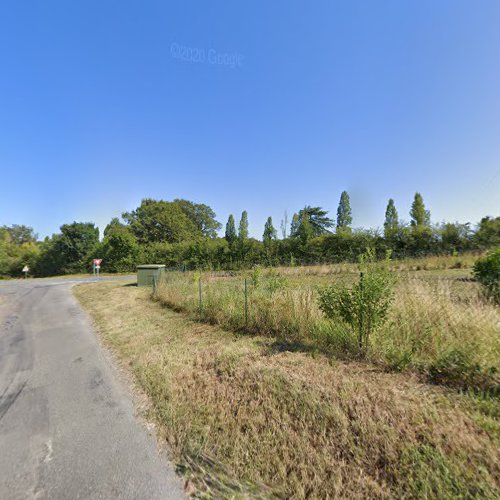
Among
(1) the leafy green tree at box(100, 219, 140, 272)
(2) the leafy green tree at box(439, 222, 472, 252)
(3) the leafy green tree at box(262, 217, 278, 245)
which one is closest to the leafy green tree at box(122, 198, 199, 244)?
(1) the leafy green tree at box(100, 219, 140, 272)

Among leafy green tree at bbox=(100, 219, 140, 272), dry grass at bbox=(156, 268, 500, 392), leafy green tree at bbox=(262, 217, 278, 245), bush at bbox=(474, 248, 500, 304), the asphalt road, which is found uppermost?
leafy green tree at bbox=(262, 217, 278, 245)

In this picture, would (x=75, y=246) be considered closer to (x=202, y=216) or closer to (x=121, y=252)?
(x=121, y=252)

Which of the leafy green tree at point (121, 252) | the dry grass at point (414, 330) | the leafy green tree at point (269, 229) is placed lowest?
the dry grass at point (414, 330)

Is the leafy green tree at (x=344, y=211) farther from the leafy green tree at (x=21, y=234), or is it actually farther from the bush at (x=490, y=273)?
the leafy green tree at (x=21, y=234)

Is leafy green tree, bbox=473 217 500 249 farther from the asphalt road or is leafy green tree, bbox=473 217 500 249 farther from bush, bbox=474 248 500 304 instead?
the asphalt road

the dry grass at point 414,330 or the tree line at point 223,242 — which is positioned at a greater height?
the tree line at point 223,242

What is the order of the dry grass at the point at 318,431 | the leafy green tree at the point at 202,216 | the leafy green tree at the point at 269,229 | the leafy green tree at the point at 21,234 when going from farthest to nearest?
the leafy green tree at the point at 21,234
the leafy green tree at the point at 202,216
the leafy green tree at the point at 269,229
the dry grass at the point at 318,431

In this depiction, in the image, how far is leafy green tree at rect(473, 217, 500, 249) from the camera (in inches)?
685

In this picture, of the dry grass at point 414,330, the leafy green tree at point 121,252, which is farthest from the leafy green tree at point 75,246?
the dry grass at point 414,330

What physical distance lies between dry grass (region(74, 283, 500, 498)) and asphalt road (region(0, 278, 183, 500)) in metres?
0.32

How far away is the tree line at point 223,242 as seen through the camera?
19.5 m

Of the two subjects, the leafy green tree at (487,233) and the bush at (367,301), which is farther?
the leafy green tree at (487,233)

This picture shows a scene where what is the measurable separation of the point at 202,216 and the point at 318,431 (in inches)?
2065

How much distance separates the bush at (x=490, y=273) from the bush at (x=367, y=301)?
3.16m
